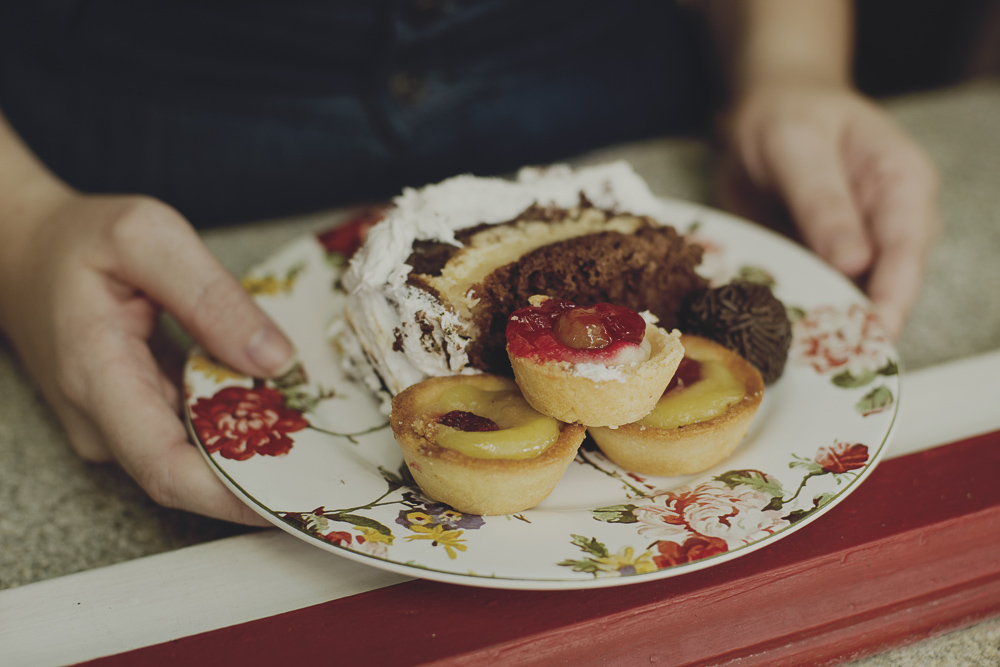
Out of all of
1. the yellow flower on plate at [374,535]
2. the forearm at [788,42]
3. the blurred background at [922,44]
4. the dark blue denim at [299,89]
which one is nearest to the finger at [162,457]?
Answer: the yellow flower on plate at [374,535]

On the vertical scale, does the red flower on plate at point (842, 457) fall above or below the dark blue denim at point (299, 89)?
below

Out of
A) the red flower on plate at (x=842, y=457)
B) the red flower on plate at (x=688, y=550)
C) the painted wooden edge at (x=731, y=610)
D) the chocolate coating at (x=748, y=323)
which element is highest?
the chocolate coating at (x=748, y=323)

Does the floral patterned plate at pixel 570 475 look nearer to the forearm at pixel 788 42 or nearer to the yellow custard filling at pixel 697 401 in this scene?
the yellow custard filling at pixel 697 401

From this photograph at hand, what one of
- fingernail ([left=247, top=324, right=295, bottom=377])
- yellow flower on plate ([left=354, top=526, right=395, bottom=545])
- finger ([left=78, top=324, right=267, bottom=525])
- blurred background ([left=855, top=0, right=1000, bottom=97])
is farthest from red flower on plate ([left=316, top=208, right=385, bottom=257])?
blurred background ([left=855, top=0, right=1000, bottom=97])

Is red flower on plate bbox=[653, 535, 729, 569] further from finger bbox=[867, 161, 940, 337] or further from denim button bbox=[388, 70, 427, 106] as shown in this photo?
denim button bbox=[388, 70, 427, 106]

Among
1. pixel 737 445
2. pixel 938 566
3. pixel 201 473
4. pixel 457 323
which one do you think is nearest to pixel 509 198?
pixel 457 323

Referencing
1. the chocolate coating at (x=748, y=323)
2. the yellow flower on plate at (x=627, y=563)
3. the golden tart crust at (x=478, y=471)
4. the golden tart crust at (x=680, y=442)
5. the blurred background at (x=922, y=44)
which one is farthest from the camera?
the blurred background at (x=922, y=44)

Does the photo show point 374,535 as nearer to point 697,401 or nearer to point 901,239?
point 697,401
